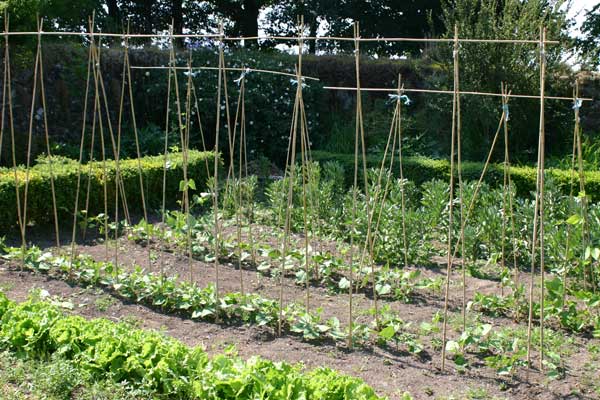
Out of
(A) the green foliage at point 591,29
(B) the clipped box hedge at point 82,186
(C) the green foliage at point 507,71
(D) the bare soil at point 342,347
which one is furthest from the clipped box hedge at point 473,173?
(A) the green foliage at point 591,29

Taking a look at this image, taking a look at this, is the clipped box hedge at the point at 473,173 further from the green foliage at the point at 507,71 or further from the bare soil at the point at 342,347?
the bare soil at the point at 342,347

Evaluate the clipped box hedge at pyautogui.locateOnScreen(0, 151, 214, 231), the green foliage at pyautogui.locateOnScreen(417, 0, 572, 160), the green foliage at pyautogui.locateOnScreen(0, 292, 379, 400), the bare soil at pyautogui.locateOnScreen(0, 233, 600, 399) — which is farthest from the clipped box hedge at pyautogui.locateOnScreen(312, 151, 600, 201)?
the green foliage at pyautogui.locateOnScreen(0, 292, 379, 400)

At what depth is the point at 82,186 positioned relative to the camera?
9.02m

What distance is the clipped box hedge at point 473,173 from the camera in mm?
9547

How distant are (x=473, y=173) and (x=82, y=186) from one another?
5.46m

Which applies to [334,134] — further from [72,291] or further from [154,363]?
[154,363]

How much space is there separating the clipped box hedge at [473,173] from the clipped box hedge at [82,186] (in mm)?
2363

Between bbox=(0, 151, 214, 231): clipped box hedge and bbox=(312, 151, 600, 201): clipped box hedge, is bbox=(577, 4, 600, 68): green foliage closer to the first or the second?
bbox=(312, 151, 600, 201): clipped box hedge

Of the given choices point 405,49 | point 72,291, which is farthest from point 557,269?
point 405,49

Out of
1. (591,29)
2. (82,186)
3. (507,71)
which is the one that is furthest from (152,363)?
(591,29)

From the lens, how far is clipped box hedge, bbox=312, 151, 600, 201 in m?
9.55

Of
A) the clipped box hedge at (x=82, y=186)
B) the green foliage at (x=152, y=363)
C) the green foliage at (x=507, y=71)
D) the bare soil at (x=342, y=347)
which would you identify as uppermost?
the green foliage at (x=507, y=71)

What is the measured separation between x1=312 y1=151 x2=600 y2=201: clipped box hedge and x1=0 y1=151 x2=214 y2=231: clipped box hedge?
2363 millimetres

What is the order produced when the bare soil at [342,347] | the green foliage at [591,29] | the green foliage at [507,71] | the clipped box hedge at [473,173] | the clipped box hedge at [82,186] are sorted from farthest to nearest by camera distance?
the green foliage at [591,29], the green foliage at [507,71], the clipped box hedge at [473,173], the clipped box hedge at [82,186], the bare soil at [342,347]
